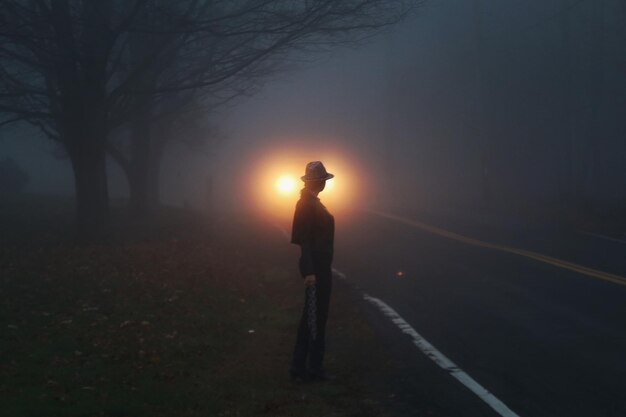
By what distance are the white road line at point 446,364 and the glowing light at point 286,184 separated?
3234 centimetres

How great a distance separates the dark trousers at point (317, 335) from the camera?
8.93m

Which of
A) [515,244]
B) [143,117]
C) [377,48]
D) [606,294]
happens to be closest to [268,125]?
[377,48]

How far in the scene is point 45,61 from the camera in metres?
19.3

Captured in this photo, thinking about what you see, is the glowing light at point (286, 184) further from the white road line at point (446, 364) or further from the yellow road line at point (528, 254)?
the white road line at point (446, 364)

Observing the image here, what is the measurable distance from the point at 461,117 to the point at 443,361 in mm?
54716

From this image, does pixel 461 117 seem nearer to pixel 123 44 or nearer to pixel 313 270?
pixel 123 44

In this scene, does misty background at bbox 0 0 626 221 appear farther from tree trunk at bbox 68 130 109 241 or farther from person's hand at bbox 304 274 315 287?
person's hand at bbox 304 274 315 287

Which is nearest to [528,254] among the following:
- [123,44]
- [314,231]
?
[123,44]

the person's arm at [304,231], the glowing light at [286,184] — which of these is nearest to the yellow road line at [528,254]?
the person's arm at [304,231]

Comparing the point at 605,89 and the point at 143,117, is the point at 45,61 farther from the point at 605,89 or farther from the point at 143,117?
the point at 605,89

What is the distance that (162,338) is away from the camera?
1079cm

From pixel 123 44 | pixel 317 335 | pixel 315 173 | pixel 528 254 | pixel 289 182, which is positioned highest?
pixel 123 44

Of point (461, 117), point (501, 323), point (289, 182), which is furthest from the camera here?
point (461, 117)

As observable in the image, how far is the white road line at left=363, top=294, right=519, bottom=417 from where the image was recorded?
7941mm
